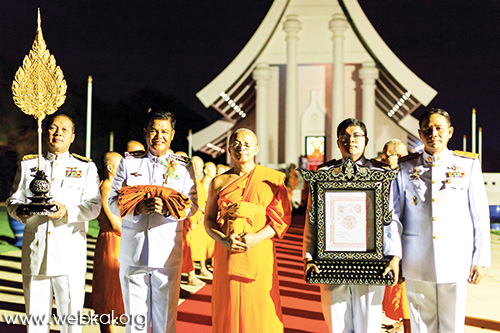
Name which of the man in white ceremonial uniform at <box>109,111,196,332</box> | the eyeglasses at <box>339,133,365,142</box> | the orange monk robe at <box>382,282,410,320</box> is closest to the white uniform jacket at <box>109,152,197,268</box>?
the man in white ceremonial uniform at <box>109,111,196,332</box>

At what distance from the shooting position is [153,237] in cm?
445

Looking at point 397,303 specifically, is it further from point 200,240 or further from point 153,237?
point 200,240

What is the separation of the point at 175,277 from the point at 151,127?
4.37ft

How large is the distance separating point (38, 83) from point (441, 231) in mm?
3725

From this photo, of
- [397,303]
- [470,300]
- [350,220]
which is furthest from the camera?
[470,300]

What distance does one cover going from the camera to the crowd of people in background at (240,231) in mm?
4090

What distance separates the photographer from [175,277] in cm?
454

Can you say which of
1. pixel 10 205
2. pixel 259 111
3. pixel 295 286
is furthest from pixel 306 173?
pixel 259 111

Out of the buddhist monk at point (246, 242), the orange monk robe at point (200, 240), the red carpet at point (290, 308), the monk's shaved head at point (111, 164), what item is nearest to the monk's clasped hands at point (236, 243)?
the buddhist monk at point (246, 242)

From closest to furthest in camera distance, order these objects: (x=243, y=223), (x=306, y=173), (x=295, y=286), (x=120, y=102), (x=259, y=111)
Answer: (x=306, y=173) < (x=243, y=223) < (x=295, y=286) < (x=259, y=111) < (x=120, y=102)

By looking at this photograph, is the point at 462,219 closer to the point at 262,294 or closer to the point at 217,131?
the point at 262,294

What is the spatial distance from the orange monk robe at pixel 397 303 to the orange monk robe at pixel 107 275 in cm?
306

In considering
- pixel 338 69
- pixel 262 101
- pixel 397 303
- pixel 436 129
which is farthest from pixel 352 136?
pixel 262 101

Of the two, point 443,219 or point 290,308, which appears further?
point 290,308
